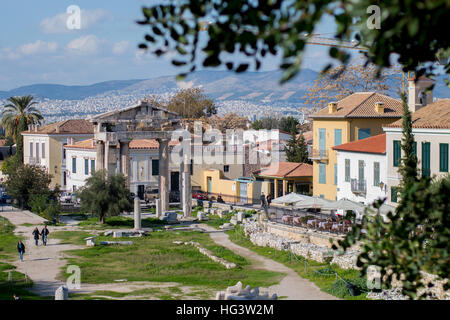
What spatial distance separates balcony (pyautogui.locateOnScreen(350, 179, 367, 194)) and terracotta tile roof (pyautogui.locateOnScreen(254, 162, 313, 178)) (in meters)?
10.7

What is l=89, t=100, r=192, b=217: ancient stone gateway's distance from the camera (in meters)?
44.5

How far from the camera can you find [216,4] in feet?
21.0

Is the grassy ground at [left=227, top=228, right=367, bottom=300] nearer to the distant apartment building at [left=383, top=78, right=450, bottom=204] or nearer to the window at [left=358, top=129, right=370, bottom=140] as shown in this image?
the distant apartment building at [left=383, top=78, right=450, bottom=204]

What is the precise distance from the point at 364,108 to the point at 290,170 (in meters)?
8.28

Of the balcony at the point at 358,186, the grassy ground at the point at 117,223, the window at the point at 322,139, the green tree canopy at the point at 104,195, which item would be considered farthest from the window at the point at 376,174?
the green tree canopy at the point at 104,195

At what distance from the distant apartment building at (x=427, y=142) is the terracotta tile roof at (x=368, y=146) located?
1687 mm

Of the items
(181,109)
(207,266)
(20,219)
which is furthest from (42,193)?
(181,109)

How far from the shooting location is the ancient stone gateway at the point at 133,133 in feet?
146

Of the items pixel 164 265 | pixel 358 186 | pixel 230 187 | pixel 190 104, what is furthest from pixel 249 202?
pixel 190 104

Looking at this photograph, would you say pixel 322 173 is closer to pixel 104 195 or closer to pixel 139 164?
pixel 104 195

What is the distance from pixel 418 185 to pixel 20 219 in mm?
37516

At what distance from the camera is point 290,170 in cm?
4800

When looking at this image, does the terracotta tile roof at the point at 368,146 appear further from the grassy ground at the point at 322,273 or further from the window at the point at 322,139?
the grassy ground at the point at 322,273

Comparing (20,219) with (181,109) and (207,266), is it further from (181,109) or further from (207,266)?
(181,109)
